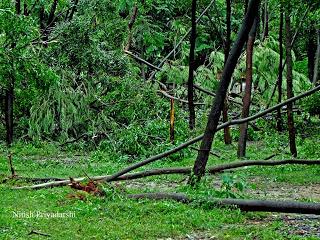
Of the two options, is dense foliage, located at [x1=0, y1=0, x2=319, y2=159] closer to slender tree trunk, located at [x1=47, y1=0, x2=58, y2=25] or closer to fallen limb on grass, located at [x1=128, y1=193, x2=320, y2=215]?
slender tree trunk, located at [x1=47, y1=0, x2=58, y2=25]

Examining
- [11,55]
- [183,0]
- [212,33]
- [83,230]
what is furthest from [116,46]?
[83,230]

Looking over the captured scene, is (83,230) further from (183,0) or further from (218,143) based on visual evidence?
(183,0)

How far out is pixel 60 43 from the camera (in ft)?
55.7

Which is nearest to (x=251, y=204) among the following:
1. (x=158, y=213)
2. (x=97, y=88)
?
(x=158, y=213)

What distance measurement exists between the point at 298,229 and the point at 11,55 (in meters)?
7.23

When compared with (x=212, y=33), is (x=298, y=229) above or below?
below

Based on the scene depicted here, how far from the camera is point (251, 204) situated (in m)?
8.36

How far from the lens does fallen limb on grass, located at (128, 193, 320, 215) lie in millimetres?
7875

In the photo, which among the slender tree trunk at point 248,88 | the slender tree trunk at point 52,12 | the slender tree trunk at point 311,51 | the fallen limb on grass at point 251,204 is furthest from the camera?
the slender tree trunk at point 311,51

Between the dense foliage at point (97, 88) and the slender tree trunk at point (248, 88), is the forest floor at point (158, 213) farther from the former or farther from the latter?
the dense foliage at point (97, 88)

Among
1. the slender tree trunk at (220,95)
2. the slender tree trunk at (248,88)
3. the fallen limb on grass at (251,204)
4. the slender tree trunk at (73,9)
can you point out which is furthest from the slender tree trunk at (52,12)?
the fallen limb on grass at (251,204)

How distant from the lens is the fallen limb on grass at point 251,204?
Answer: 25.8 feet

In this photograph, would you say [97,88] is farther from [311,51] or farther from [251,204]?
[311,51]

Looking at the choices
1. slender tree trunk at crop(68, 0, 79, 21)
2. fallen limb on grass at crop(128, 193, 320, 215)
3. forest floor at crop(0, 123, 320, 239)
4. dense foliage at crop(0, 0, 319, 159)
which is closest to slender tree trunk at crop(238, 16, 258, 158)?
dense foliage at crop(0, 0, 319, 159)
